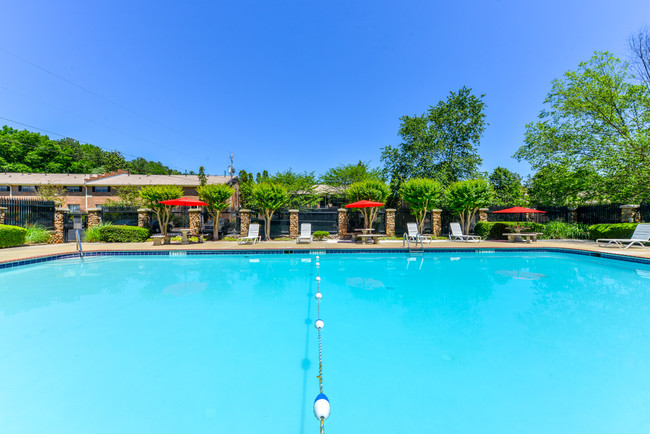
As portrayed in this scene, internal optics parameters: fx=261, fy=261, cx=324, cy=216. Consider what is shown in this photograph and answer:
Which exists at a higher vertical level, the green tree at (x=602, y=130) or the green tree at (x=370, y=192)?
the green tree at (x=602, y=130)

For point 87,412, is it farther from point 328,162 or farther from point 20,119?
point 20,119

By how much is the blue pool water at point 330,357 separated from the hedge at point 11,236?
276 inches

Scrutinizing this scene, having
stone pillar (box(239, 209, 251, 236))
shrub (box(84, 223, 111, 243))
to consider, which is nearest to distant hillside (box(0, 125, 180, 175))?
shrub (box(84, 223, 111, 243))

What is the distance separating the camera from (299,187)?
933 inches

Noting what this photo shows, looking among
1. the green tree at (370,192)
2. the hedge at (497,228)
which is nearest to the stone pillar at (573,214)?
the hedge at (497,228)

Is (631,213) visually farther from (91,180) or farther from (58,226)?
(91,180)

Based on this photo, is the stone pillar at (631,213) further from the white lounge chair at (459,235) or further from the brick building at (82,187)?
the brick building at (82,187)

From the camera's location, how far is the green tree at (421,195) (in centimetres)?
1622

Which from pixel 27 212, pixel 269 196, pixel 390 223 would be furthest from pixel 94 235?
pixel 390 223

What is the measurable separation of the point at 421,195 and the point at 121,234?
17380mm

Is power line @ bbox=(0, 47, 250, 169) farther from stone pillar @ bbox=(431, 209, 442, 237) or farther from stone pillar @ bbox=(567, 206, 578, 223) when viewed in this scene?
stone pillar @ bbox=(567, 206, 578, 223)

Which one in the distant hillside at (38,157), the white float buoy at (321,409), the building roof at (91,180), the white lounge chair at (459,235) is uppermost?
the distant hillside at (38,157)

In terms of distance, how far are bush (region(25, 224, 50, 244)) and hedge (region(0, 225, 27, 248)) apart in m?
0.76

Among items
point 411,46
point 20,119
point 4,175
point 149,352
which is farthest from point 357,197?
point 4,175
